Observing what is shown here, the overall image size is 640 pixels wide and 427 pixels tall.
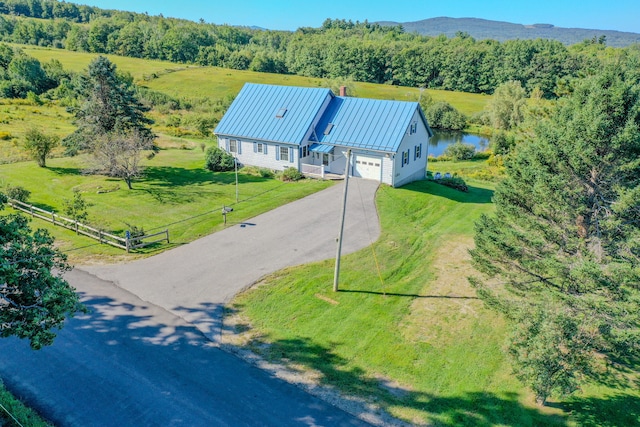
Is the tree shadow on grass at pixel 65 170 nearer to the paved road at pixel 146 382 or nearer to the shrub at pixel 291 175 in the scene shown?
the shrub at pixel 291 175

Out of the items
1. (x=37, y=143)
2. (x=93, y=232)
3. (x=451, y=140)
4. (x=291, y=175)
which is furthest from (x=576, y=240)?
(x=451, y=140)

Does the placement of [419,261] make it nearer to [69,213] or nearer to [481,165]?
[69,213]

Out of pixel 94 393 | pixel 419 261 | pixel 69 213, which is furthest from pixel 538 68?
pixel 94 393

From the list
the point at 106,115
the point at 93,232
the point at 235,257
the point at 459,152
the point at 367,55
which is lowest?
the point at 235,257

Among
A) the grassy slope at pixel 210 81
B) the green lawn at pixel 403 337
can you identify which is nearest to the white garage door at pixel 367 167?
the green lawn at pixel 403 337

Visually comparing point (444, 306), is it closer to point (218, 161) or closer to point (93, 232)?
point (93, 232)
